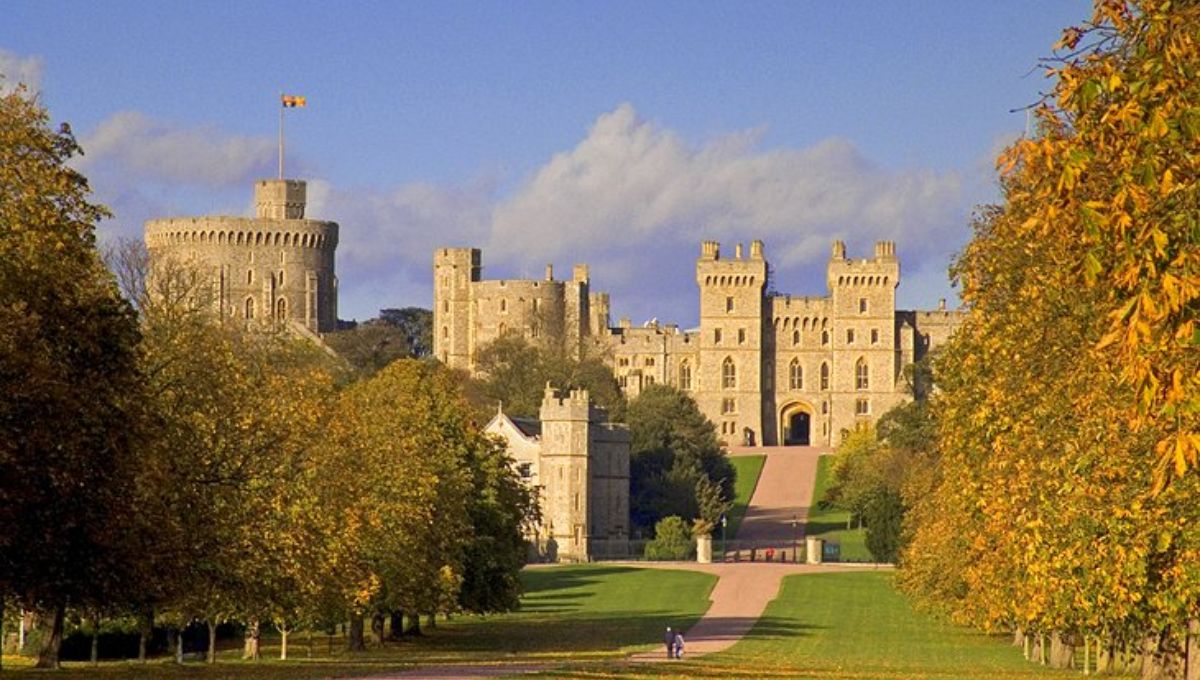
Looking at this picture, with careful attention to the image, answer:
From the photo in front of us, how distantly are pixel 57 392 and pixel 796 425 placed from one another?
12893 centimetres

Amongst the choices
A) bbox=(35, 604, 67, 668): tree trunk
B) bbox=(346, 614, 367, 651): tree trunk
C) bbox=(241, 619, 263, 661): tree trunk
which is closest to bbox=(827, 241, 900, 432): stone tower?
bbox=(346, 614, 367, 651): tree trunk

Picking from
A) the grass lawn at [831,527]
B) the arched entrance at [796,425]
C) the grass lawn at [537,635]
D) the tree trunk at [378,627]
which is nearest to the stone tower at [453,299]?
the arched entrance at [796,425]

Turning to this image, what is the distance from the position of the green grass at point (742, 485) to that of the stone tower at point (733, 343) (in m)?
11.0

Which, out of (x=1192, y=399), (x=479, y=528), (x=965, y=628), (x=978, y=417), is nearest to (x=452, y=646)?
(x=479, y=528)

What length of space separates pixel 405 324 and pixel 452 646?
141389 mm

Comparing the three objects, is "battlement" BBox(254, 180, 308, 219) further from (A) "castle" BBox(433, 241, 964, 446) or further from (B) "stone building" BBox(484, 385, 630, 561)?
(B) "stone building" BBox(484, 385, 630, 561)

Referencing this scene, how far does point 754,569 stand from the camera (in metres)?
86.6

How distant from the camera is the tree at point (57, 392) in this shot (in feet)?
77.8

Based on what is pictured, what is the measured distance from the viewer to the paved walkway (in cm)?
3625

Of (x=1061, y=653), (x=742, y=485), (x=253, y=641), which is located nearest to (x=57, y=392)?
(x=253, y=641)

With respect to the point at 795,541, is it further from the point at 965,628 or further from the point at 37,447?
the point at 37,447

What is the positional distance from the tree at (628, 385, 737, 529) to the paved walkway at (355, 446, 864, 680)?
2.87 meters

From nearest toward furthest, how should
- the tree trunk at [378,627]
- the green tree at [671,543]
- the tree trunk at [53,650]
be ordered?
the tree trunk at [53,650], the tree trunk at [378,627], the green tree at [671,543]

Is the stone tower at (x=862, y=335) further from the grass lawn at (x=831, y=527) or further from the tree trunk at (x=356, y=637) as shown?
the tree trunk at (x=356, y=637)
